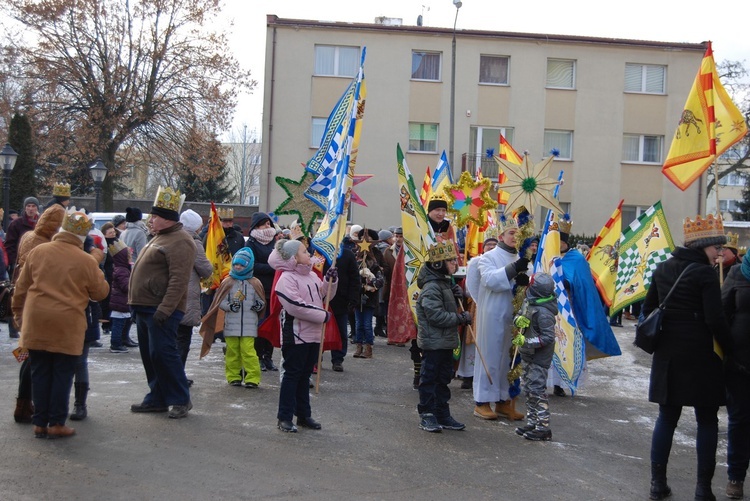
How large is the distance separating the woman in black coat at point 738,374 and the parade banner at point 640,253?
6.87m

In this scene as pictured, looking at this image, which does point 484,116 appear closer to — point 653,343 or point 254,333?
point 254,333

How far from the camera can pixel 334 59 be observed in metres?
33.7

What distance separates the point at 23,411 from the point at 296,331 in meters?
2.43

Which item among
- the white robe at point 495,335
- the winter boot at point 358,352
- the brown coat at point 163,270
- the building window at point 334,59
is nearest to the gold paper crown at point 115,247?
the winter boot at point 358,352

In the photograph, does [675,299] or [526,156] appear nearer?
[675,299]

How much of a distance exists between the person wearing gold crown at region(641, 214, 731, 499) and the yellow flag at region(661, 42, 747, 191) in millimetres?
3750

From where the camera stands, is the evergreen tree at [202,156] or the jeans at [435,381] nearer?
the jeans at [435,381]

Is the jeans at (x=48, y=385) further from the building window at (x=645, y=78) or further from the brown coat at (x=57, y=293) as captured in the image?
the building window at (x=645, y=78)

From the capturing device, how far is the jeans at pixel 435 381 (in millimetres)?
8156

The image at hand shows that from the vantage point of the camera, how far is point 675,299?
641 cm

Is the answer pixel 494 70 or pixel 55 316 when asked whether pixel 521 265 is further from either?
pixel 494 70

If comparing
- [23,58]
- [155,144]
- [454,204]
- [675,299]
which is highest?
[23,58]

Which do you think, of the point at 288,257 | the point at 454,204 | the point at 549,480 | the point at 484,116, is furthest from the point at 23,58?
the point at 549,480

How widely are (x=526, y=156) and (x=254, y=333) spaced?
12.2 ft
